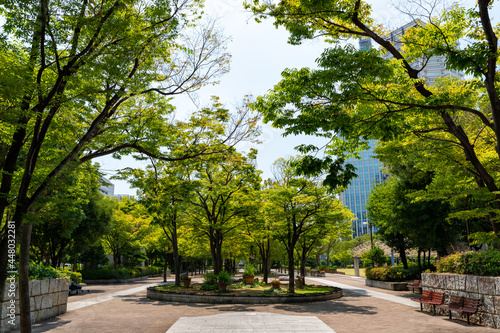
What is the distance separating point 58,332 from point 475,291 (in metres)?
13.8

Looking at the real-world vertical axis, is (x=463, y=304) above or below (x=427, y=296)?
above

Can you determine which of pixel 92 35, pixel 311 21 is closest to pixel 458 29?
pixel 311 21

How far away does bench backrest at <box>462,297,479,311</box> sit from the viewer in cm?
1101

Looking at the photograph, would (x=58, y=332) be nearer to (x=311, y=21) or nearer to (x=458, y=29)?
(x=311, y=21)

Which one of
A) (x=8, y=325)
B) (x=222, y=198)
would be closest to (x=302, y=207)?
(x=222, y=198)

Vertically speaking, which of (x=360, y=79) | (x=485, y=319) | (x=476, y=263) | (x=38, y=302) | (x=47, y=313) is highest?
(x=360, y=79)

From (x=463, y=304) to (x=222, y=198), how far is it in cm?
1482

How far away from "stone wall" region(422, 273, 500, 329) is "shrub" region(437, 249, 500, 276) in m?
0.34

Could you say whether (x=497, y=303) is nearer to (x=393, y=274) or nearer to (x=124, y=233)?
(x=393, y=274)

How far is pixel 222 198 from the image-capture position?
2278cm

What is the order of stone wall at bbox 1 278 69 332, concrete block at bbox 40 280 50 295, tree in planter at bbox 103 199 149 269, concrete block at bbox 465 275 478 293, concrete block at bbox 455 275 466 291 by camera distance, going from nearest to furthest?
stone wall at bbox 1 278 69 332 < concrete block at bbox 465 275 478 293 < concrete block at bbox 455 275 466 291 < concrete block at bbox 40 280 50 295 < tree in planter at bbox 103 199 149 269

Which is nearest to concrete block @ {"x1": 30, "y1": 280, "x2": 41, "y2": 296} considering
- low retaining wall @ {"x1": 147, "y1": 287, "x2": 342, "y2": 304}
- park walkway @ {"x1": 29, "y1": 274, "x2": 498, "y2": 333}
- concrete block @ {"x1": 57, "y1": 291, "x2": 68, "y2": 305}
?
park walkway @ {"x1": 29, "y1": 274, "x2": 498, "y2": 333}

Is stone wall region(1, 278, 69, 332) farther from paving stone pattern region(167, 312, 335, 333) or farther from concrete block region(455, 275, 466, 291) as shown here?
concrete block region(455, 275, 466, 291)

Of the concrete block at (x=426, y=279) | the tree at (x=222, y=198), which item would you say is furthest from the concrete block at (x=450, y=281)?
the tree at (x=222, y=198)
